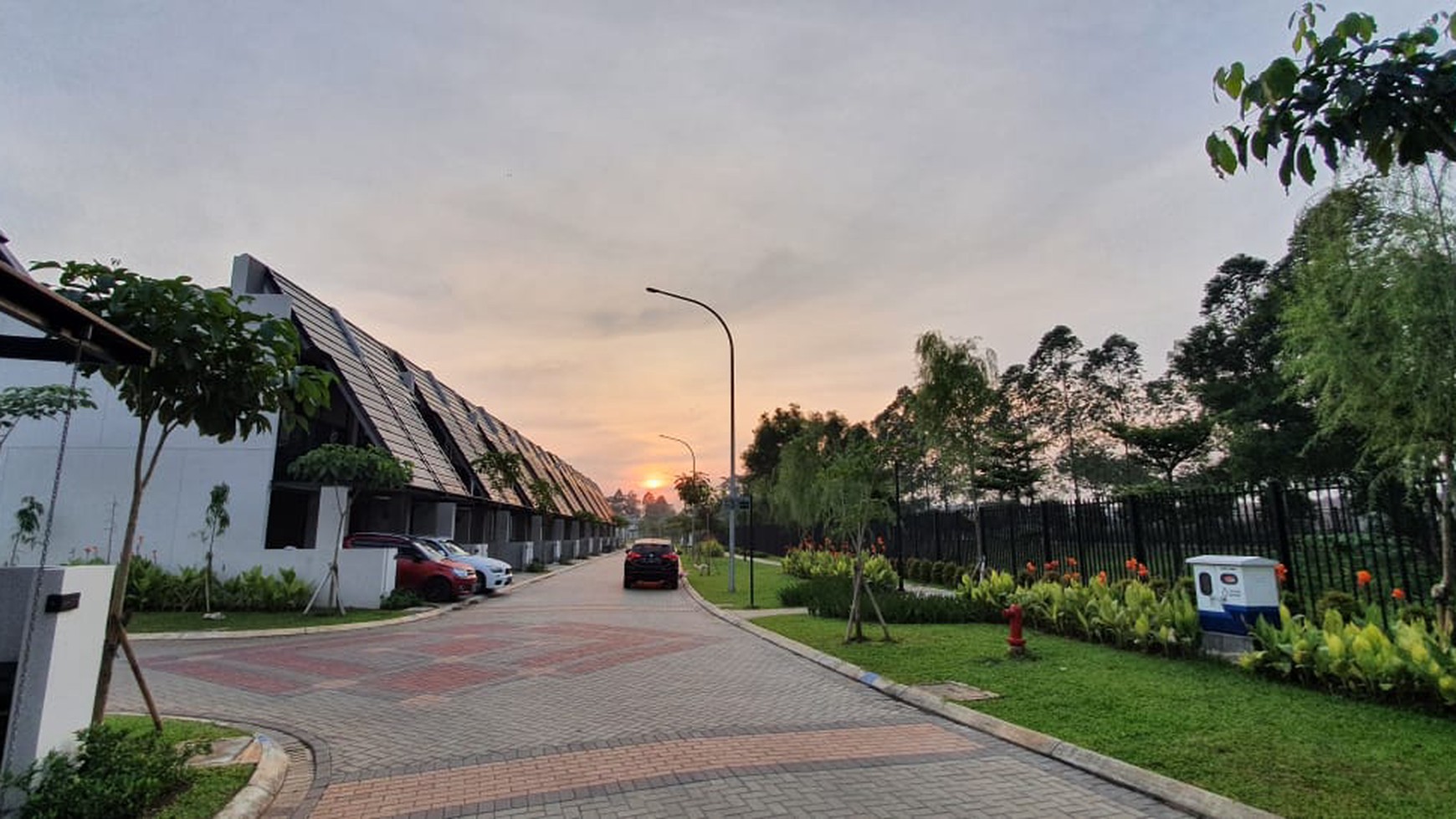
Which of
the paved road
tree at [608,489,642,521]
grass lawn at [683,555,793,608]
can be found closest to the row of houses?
the paved road

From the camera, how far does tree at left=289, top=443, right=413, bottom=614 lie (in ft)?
51.5

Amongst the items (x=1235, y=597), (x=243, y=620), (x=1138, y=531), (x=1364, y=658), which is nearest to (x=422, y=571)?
(x=243, y=620)

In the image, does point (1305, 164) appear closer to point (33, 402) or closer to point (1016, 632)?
point (1016, 632)

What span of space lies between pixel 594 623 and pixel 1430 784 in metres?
12.4

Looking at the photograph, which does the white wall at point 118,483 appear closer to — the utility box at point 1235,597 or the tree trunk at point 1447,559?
the utility box at point 1235,597

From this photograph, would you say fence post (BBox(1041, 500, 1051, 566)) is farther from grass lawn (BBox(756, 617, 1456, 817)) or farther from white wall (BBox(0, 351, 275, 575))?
white wall (BBox(0, 351, 275, 575))

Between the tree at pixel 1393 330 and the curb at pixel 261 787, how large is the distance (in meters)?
10.8

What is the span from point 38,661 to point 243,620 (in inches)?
467

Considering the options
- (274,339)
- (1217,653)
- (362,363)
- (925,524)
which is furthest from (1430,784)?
(362,363)

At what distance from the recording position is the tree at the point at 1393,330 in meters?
7.60

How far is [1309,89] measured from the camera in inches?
97.6

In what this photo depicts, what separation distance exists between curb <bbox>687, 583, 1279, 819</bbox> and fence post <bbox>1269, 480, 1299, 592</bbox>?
18.6ft

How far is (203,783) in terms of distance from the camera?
500 centimetres

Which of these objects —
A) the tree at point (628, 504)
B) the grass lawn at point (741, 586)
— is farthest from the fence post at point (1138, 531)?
the tree at point (628, 504)
